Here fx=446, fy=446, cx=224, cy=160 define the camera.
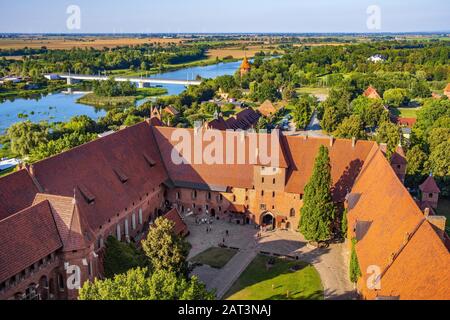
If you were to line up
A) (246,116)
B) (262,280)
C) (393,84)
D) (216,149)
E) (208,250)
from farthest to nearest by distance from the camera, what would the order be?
(393,84)
(246,116)
(216,149)
(208,250)
(262,280)

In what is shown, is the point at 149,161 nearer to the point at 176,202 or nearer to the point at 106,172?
the point at 176,202

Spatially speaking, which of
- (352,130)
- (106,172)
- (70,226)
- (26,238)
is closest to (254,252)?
(106,172)

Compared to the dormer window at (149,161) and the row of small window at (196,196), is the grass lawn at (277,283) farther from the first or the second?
the dormer window at (149,161)

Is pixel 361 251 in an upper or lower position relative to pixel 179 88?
lower

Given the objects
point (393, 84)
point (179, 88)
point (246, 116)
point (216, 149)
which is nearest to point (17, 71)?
point (179, 88)

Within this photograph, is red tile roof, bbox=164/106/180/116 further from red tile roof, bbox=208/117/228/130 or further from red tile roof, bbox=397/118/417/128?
red tile roof, bbox=397/118/417/128

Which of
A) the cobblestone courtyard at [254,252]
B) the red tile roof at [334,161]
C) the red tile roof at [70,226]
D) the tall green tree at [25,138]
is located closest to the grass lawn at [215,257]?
the cobblestone courtyard at [254,252]

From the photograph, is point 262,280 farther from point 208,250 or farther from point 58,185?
point 58,185
